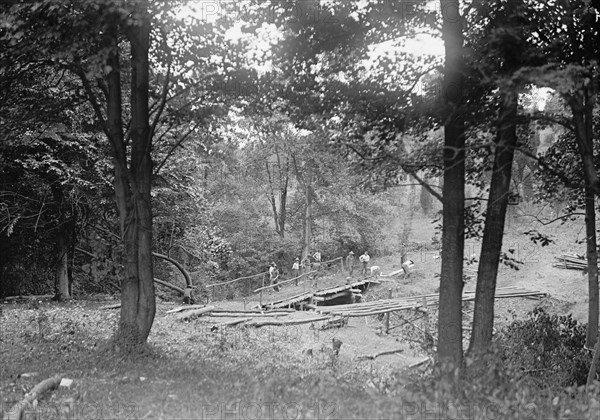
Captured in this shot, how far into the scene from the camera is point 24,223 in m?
17.4

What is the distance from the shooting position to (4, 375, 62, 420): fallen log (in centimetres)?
529

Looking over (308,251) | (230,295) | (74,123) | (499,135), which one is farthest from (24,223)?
(308,251)

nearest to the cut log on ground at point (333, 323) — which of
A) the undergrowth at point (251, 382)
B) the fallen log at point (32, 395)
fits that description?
the undergrowth at point (251, 382)

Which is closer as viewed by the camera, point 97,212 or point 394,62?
point 394,62

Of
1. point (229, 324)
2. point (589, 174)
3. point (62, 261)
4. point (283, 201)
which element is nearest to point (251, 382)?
point (589, 174)

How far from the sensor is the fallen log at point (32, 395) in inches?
208

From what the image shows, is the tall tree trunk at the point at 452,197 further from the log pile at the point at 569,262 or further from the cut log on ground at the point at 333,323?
the log pile at the point at 569,262

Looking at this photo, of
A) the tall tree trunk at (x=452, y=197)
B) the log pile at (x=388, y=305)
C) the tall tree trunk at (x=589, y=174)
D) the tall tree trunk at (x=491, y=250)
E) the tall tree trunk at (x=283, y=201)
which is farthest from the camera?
the tall tree trunk at (x=283, y=201)

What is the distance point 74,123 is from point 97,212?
12.8ft

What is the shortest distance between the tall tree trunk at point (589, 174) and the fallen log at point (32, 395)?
8.20m

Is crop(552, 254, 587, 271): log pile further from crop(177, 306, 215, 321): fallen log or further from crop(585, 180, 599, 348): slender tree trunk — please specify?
crop(177, 306, 215, 321): fallen log

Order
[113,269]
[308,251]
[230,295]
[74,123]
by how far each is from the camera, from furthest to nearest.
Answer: [308,251] → [230,295] → [74,123] → [113,269]

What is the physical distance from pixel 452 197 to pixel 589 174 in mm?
2592

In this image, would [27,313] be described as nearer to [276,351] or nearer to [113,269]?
[113,269]
